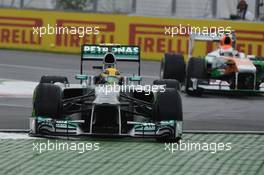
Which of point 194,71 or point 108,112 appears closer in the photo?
point 108,112

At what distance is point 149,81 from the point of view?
2234 centimetres

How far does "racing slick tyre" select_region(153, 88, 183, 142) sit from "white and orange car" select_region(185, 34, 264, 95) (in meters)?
7.43

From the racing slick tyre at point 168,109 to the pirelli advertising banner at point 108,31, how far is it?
1643cm

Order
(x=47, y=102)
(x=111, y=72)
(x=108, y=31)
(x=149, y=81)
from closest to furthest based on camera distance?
(x=47, y=102), (x=111, y=72), (x=149, y=81), (x=108, y=31)

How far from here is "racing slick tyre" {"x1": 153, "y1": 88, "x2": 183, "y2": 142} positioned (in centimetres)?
1155

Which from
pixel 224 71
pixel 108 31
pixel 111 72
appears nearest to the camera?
pixel 111 72

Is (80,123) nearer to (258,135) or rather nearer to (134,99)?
(134,99)

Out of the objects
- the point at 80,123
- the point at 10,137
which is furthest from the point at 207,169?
the point at 10,137

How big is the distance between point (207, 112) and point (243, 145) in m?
4.18

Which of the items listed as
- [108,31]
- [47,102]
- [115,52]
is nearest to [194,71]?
[115,52]

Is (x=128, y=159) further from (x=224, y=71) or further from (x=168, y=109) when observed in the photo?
(x=224, y=71)

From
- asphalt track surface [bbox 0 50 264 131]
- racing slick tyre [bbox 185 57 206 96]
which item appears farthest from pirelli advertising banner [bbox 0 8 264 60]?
racing slick tyre [bbox 185 57 206 96]

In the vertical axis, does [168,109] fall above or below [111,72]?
below

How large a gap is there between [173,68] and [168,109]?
27.4ft
